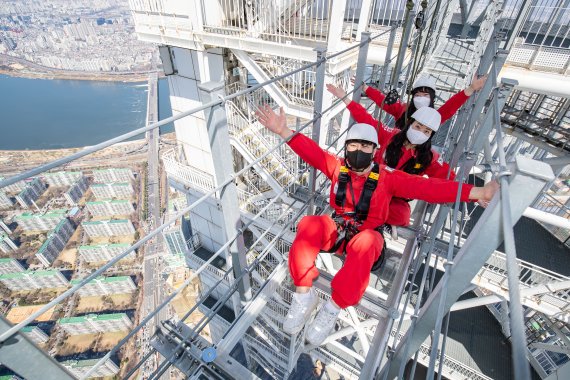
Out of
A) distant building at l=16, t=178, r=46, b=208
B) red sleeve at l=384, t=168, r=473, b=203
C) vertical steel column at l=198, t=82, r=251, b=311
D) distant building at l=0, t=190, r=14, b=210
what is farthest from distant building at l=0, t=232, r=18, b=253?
red sleeve at l=384, t=168, r=473, b=203

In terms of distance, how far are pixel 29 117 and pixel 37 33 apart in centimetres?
7164

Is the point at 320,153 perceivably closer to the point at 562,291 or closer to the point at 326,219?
the point at 326,219

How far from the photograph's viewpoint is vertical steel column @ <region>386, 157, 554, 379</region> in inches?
41.4

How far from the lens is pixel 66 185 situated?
4341 cm

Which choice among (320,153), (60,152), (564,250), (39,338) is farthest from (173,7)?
(60,152)

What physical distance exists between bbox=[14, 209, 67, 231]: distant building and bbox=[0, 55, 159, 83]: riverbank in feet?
154

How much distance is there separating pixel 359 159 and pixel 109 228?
4348 centimetres

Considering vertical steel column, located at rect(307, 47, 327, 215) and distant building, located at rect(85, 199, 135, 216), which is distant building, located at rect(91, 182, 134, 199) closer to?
distant building, located at rect(85, 199, 135, 216)

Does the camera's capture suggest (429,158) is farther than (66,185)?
No

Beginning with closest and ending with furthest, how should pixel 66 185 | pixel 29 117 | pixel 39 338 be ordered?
1. pixel 39 338
2. pixel 66 185
3. pixel 29 117

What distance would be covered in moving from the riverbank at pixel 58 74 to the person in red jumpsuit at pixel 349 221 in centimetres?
8349

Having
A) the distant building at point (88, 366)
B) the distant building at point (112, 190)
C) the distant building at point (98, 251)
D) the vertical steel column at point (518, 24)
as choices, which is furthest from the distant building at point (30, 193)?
the vertical steel column at point (518, 24)

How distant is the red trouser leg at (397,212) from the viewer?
261 cm

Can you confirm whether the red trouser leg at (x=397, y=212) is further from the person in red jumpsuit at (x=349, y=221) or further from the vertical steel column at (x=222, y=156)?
the vertical steel column at (x=222, y=156)
